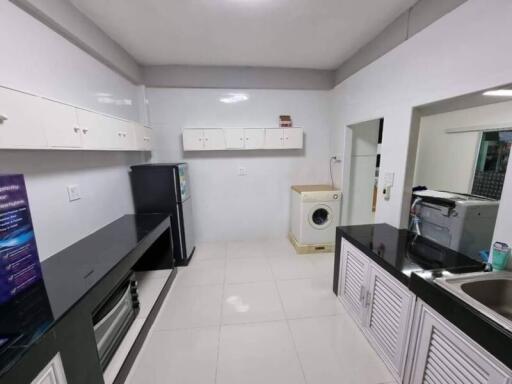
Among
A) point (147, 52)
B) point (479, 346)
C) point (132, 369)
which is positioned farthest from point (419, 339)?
point (147, 52)

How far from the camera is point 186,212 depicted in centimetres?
299

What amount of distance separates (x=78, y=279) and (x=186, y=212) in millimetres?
1679

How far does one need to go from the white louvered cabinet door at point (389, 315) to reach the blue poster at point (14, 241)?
2.19m

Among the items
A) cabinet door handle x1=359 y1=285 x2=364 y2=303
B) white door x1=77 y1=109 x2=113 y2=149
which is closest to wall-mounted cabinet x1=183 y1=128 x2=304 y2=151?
white door x1=77 y1=109 x2=113 y2=149

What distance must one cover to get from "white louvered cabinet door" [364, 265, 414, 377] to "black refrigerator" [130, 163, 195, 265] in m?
2.22

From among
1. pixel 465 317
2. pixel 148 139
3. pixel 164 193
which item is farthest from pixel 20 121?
pixel 465 317

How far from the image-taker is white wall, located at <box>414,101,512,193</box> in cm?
273

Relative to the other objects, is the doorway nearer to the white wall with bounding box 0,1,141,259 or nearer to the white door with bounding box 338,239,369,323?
the white door with bounding box 338,239,369,323

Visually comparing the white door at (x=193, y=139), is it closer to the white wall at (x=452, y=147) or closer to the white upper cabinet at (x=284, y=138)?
the white upper cabinet at (x=284, y=138)

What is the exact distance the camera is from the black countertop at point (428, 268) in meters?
0.87

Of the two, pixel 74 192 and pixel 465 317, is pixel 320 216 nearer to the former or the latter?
pixel 465 317

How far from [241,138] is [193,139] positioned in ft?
2.30

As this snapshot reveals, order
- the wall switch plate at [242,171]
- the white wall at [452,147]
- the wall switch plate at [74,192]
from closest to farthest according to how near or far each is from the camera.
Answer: the wall switch plate at [74,192], the white wall at [452,147], the wall switch plate at [242,171]

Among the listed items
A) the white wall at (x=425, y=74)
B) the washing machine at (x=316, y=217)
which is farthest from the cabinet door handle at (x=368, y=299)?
the washing machine at (x=316, y=217)
